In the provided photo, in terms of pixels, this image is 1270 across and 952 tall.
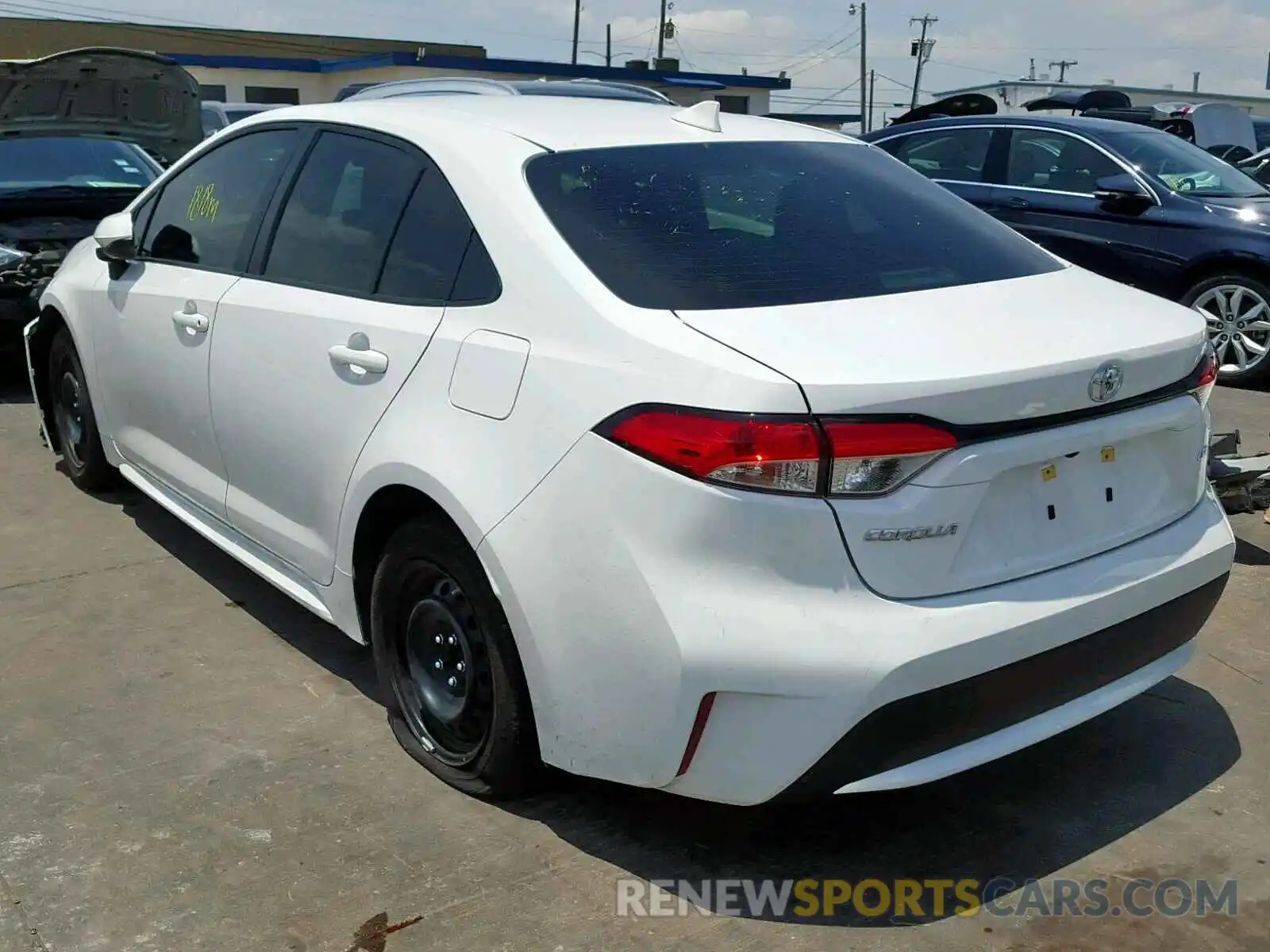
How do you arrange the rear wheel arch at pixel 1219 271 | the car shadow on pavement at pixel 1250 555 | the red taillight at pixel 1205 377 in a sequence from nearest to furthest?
1. the red taillight at pixel 1205 377
2. the car shadow on pavement at pixel 1250 555
3. the rear wheel arch at pixel 1219 271

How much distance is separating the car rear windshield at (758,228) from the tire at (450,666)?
749 millimetres

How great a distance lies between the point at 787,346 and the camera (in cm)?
249

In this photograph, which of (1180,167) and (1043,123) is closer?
(1180,167)

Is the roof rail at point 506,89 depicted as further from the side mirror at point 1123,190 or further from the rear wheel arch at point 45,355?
the rear wheel arch at point 45,355

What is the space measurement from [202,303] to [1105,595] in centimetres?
273

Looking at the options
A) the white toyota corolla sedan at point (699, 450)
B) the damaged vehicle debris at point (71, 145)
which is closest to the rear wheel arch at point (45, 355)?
the damaged vehicle debris at point (71, 145)

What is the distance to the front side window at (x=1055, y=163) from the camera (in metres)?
8.23

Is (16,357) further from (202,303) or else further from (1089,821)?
(1089,821)

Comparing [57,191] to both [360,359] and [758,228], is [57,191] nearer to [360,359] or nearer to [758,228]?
[360,359]

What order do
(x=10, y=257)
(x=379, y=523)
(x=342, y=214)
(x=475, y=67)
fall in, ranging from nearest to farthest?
(x=379, y=523)
(x=342, y=214)
(x=10, y=257)
(x=475, y=67)

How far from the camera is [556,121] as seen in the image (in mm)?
3375

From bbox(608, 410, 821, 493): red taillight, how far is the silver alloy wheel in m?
6.11

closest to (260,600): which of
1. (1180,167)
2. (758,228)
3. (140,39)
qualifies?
(758,228)

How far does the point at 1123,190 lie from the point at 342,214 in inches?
231
